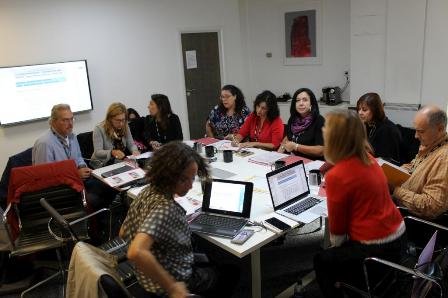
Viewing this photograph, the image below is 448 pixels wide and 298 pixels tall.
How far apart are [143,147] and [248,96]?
3.35 m

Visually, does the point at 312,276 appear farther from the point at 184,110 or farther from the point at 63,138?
the point at 184,110

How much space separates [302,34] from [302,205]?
447cm

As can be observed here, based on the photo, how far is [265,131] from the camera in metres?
4.03

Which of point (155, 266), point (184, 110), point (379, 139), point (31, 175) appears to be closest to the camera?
point (155, 266)

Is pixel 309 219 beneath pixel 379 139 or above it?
beneath

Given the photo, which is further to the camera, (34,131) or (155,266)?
(34,131)

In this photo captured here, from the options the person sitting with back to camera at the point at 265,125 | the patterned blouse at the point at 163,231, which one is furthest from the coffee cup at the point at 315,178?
the patterned blouse at the point at 163,231

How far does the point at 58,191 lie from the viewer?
3070mm

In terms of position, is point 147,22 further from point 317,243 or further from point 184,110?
point 317,243

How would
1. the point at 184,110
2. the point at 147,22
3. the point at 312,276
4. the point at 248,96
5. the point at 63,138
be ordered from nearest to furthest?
1. the point at 312,276
2. the point at 63,138
3. the point at 147,22
4. the point at 184,110
5. the point at 248,96

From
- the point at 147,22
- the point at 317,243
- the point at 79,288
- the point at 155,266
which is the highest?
the point at 147,22

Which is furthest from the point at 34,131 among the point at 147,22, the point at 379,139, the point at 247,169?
the point at 379,139

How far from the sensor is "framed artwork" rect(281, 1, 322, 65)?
6133 mm

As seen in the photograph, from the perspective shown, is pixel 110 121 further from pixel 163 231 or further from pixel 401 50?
pixel 401 50
